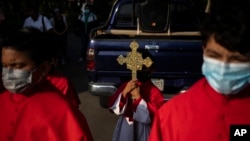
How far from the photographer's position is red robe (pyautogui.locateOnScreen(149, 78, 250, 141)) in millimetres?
2594

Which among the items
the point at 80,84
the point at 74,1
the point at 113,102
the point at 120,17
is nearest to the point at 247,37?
the point at 113,102

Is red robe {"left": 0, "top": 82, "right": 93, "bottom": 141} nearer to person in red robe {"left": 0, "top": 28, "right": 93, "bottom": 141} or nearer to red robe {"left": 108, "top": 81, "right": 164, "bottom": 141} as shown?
person in red robe {"left": 0, "top": 28, "right": 93, "bottom": 141}

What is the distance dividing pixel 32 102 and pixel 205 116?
972 mm

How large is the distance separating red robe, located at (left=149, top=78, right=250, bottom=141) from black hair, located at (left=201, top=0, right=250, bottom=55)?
0.28 metres

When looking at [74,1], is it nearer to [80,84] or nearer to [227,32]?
[80,84]

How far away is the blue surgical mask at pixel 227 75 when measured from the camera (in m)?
2.48

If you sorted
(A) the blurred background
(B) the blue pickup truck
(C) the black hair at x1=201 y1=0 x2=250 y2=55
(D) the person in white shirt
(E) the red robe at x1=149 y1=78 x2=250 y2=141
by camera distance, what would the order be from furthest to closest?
(A) the blurred background < (D) the person in white shirt < (B) the blue pickup truck < (E) the red robe at x1=149 y1=78 x2=250 y2=141 < (C) the black hair at x1=201 y1=0 x2=250 y2=55

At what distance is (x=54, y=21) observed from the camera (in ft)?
40.1

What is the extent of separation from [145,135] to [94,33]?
14.2 ft

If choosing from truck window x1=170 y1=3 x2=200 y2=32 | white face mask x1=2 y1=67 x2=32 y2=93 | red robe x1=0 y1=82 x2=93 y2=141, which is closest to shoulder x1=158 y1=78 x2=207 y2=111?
red robe x1=0 y1=82 x2=93 y2=141

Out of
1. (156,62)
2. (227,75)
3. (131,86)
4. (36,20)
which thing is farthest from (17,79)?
(36,20)

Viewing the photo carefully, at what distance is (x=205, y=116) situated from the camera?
261cm

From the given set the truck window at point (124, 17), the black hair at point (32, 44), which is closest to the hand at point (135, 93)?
the black hair at point (32, 44)

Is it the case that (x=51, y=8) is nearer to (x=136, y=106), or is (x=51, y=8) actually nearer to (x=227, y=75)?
(x=136, y=106)
